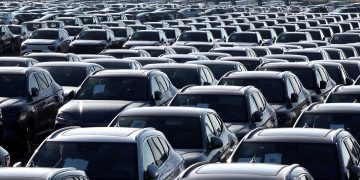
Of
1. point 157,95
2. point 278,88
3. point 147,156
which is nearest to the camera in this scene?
point 147,156

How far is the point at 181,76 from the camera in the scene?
21297 mm

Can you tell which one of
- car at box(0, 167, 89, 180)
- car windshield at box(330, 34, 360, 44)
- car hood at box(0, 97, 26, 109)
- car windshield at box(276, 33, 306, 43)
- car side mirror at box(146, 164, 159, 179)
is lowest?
car windshield at box(330, 34, 360, 44)

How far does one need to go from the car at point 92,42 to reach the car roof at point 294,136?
2373 centimetres

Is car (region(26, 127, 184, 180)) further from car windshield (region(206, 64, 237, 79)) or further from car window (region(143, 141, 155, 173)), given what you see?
car windshield (region(206, 64, 237, 79))

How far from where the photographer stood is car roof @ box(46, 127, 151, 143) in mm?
11008

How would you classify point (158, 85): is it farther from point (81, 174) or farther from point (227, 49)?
point (227, 49)

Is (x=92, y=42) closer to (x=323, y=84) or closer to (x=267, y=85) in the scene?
(x=323, y=84)

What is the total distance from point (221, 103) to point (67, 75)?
6056 mm

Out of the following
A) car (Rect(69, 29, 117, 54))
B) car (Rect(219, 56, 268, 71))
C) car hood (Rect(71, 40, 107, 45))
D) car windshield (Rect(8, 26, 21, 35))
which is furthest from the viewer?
car windshield (Rect(8, 26, 21, 35))

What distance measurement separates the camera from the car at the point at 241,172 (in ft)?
28.4

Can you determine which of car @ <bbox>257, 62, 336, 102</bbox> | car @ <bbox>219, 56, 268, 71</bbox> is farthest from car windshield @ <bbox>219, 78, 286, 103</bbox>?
car @ <bbox>219, 56, 268, 71</bbox>

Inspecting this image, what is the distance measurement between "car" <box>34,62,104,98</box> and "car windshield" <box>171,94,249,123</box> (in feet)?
17.4

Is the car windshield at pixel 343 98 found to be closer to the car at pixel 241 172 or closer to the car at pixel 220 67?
the car at pixel 220 67

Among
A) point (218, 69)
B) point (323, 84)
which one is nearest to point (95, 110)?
point (323, 84)
